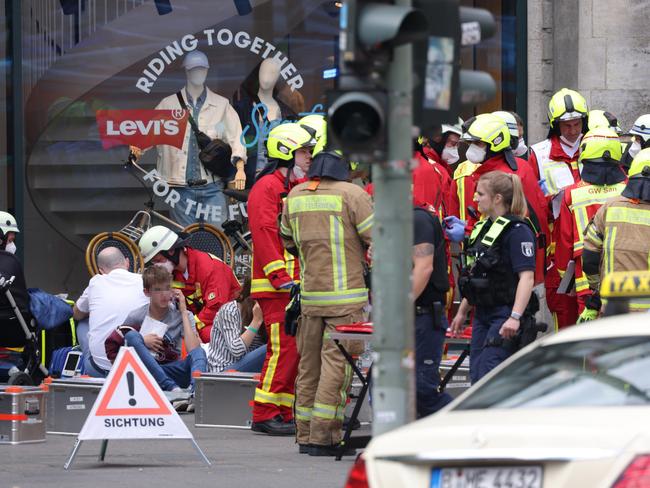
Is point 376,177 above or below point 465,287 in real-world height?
above

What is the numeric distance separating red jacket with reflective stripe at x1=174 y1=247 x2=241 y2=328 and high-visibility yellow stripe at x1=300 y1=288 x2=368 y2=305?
341 cm

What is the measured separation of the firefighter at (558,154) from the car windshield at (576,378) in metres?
6.70

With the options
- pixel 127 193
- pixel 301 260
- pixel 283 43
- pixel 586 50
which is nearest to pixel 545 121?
pixel 586 50

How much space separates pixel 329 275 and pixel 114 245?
566 cm

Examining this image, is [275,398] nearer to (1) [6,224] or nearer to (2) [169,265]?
(2) [169,265]

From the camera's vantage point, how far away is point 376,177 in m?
6.44

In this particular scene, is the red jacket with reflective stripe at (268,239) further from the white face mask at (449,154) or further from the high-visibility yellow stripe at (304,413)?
the white face mask at (449,154)

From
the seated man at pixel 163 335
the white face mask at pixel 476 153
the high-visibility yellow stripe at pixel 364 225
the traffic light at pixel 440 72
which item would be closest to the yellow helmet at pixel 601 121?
the white face mask at pixel 476 153

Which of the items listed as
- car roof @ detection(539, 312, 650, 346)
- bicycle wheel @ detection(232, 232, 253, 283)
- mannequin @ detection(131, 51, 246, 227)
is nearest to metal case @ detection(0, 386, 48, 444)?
bicycle wheel @ detection(232, 232, 253, 283)

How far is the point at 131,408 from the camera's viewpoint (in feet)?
32.8

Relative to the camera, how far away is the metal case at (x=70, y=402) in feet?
39.6

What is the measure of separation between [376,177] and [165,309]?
6.81 m

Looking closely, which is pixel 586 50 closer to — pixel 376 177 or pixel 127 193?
pixel 127 193

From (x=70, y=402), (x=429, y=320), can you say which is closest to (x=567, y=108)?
(x=429, y=320)
